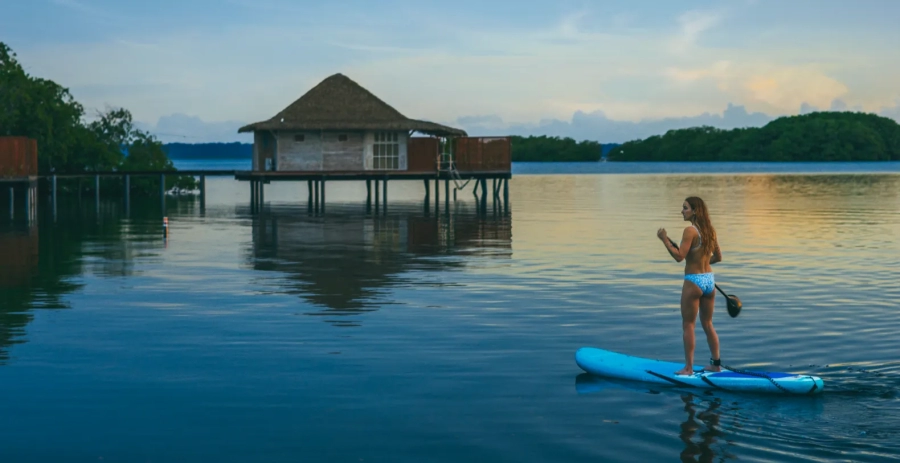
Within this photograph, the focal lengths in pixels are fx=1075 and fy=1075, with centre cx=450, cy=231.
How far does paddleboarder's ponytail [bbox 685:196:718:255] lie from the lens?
11.1 metres

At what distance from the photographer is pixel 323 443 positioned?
9.02 meters

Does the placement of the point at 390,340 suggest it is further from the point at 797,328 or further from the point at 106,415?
the point at 797,328

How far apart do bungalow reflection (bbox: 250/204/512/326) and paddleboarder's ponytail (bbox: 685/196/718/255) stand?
5.79m

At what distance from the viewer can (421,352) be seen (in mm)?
12969

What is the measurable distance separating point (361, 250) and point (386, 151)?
2803cm

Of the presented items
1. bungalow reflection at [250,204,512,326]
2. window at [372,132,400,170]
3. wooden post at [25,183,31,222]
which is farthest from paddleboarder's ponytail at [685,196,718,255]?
window at [372,132,400,170]

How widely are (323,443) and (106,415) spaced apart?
2.30 m

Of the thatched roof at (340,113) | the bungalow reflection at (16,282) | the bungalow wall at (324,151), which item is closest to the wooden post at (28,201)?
the bungalow reflection at (16,282)

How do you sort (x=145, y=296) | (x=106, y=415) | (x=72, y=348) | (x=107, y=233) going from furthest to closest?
(x=107, y=233), (x=145, y=296), (x=72, y=348), (x=106, y=415)

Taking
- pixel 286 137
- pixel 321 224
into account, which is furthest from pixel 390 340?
pixel 286 137

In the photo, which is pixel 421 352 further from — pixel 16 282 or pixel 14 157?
pixel 14 157

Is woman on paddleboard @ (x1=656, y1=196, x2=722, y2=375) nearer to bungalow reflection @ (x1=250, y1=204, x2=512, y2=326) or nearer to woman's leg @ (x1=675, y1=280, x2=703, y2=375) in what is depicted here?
woman's leg @ (x1=675, y1=280, x2=703, y2=375)

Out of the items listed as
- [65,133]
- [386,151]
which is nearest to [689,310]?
[386,151]

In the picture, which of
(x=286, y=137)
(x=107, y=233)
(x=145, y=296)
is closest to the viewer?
(x=145, y=296)
